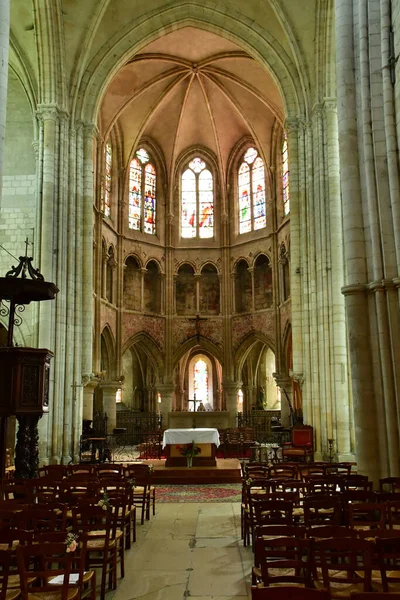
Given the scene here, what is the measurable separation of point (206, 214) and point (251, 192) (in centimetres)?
289

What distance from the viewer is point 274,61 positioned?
22.0 metres

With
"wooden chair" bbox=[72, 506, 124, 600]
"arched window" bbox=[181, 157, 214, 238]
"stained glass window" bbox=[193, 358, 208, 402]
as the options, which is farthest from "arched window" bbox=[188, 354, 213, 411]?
"wooden chair" bbox=[72, 506, 124, 600]

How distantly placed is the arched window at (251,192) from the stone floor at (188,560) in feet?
72.4

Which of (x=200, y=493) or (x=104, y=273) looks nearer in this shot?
(x=200, y=493)

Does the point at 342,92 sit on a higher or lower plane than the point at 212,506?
higher

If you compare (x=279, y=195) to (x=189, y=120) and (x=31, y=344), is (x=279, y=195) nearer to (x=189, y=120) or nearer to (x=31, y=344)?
(x=189, y=120)

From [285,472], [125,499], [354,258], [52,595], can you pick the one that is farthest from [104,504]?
[354,258]

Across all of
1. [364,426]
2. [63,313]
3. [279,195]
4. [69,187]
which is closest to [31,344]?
[63,313]

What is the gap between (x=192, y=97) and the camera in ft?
101

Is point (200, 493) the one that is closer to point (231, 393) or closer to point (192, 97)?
point (231, 393)

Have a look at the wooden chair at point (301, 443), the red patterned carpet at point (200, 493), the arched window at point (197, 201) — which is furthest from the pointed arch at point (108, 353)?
the red patterned carpet at point (200, 493)

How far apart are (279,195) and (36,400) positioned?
2159cm

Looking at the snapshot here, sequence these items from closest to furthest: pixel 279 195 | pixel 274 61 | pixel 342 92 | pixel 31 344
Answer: pixel 342 92
pixel 31 344
pixel 274 61
pixel 279 195

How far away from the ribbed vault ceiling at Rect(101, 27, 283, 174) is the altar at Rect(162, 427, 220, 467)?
16.4 meters
